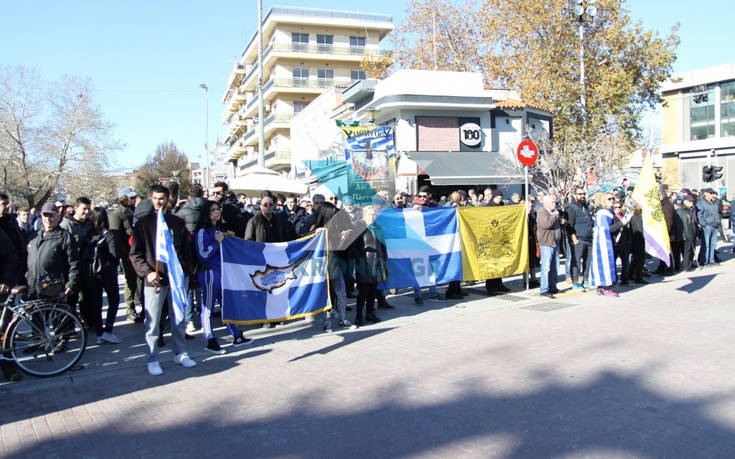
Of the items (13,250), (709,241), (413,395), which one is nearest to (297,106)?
(709,241)

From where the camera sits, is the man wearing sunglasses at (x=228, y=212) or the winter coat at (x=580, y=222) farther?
the winter coat at (x=580, y=222)

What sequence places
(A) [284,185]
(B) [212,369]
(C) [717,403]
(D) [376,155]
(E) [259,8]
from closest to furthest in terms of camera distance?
(C) [717,403] → (B) [212,369] → (D) [376,155] → (A) [284,185] → (E) [259,8]

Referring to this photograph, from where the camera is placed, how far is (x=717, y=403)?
15.9 feet

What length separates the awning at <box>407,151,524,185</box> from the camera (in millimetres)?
26406

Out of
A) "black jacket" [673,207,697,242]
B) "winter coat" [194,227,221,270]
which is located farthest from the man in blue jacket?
"winter coat" [194,227,221,270]

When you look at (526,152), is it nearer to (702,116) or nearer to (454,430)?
(454,430)

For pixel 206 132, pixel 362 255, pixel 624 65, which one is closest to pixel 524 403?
pixel 362 255

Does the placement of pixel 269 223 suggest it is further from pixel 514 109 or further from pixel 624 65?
pixel 624 65

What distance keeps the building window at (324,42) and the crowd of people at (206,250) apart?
5356 centimetres

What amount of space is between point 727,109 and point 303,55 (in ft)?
132

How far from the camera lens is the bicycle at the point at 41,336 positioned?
20.8 ft

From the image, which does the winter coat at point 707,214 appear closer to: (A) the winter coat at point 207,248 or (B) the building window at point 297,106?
(A) the winter coat at point 207,248

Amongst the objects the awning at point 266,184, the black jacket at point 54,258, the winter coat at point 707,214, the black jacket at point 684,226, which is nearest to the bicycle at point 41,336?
the black jacket at point 54,258

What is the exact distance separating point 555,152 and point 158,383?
66.3ft
